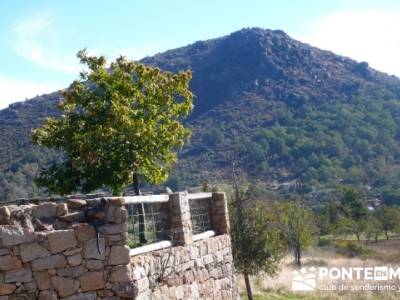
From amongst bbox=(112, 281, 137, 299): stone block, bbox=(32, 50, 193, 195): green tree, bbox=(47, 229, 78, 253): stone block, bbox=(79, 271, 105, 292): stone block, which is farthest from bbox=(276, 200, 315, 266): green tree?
bbox=(47, 229, 78, 253): stone block

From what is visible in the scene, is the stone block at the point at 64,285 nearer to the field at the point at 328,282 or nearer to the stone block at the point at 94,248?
the stone block at the point at 94,248

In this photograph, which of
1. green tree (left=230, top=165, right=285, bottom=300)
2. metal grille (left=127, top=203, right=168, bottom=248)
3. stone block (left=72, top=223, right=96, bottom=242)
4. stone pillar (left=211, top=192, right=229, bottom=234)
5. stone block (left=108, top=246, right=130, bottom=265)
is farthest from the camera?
green tree (left=230, top=165, right=285, bottom=300)

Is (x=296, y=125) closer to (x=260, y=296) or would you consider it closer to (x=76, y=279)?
(x=260, y=296)

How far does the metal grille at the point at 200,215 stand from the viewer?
1075 centimetres

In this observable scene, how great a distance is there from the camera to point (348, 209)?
51594 millimetres

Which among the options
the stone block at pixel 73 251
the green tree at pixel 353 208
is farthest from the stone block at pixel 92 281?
the green tree at pixel 353 208

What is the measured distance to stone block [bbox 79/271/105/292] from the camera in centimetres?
682

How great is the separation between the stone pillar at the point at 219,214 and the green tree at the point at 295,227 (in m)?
22.1

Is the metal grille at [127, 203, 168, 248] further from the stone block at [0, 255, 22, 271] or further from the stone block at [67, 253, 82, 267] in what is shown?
the stone block at [0, 255, 22, 271]

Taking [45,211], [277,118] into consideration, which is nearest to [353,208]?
[277,118]

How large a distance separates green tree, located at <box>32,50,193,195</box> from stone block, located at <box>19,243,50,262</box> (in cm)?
471

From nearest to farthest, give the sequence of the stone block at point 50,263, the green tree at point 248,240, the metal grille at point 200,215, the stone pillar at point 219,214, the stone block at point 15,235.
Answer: the stone block at point 15,235 → the stone block at point 50,263 → the metal grille at point 200,215 → the stone pillar at point 219,214 → the green tree at point 248,240

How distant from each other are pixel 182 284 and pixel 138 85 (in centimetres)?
526

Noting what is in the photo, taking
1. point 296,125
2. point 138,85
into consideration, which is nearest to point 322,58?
point 296,125
